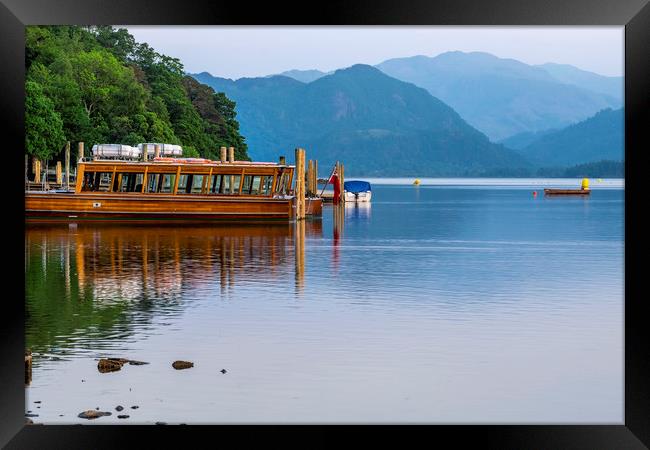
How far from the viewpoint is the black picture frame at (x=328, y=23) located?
7617 mm

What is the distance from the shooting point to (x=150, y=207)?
4388 cm

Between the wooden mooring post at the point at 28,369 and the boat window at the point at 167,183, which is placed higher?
the boat window at the point at 167,183

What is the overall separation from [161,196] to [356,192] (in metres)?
39.6

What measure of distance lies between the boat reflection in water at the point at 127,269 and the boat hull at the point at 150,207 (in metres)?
0.65

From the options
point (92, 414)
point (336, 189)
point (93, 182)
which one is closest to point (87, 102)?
point (336, 189)

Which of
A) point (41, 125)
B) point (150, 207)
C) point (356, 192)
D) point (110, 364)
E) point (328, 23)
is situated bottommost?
point (110, 364)

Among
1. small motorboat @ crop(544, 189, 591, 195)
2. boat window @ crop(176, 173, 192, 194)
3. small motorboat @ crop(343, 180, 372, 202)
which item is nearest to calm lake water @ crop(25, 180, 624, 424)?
boat window @ crop(176, 173, 192, 194)

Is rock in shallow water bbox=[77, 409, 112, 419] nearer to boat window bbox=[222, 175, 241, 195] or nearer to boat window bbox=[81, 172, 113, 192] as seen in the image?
boat window bbox=[222, 175, 241, 195]

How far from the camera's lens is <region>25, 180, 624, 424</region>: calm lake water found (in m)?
11.7

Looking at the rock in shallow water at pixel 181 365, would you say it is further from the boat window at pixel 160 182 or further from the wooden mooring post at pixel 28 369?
the boat window at pixel 160 182

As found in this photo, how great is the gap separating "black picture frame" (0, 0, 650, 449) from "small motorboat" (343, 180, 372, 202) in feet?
241

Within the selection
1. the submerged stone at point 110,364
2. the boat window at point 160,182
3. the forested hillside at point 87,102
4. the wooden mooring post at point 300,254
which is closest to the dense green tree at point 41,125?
the forested hillside at point 87,102

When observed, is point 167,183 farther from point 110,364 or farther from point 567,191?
point 567,191
